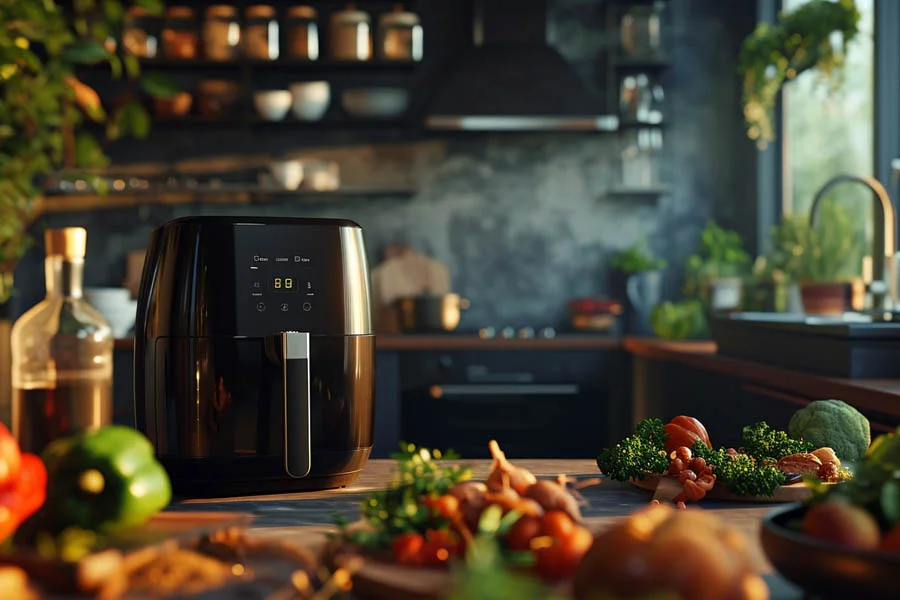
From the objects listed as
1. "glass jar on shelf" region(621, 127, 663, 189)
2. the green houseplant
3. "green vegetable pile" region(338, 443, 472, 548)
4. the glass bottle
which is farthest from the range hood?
"green vegetable pile" region(338, 443, 472, 548)

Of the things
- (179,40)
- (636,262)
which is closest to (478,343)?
(636,262)

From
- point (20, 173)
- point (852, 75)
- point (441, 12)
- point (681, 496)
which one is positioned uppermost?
point (441, 12)

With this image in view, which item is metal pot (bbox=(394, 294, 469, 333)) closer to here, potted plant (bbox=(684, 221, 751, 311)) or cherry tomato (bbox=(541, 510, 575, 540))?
potted plant (bbox=(684, 221, 751, 311))

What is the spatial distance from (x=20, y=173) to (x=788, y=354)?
2.39m

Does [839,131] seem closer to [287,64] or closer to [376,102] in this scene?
[376,102]

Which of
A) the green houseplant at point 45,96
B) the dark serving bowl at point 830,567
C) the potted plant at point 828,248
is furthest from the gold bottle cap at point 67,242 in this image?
the potted plant at point 828,248

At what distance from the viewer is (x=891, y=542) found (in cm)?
62

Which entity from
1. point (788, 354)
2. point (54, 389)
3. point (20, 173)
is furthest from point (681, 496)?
point (20, 173)

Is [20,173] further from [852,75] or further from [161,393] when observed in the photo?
[852,75]

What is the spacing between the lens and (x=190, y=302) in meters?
1.17

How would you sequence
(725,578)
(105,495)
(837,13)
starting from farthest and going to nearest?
(837,13) < (105,495) < (725,578)

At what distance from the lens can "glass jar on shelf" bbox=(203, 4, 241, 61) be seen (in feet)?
14.1

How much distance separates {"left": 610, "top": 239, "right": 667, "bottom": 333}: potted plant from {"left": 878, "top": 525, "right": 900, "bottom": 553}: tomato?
379 centimetres

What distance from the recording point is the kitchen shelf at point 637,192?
4414 mm
